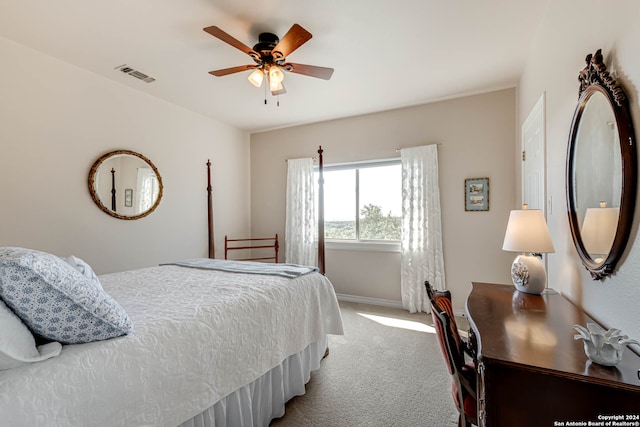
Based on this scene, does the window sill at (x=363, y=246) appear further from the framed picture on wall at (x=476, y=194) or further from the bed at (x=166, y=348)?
the bed at (x=166, y=348)

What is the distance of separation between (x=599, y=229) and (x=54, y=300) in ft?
Answer: 6.88

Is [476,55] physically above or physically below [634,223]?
above

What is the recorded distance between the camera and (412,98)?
360 cm

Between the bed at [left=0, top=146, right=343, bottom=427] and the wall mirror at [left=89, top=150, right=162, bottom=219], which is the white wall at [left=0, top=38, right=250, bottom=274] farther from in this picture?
the bed at [left=0, top=146, right=343, bottom=427]

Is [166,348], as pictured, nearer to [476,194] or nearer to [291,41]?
[291,41]

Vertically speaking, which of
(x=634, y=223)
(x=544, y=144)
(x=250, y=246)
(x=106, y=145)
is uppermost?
(x=106, y=145)

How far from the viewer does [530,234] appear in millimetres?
1670

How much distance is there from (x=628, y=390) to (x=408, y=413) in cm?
135

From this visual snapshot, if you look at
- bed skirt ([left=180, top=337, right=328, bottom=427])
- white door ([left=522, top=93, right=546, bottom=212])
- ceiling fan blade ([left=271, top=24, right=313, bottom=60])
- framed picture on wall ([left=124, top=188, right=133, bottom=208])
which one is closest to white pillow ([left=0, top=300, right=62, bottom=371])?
bed skirt ([left=180, top=337, right=328, bottom=427])

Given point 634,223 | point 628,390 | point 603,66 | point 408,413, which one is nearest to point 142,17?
point 603,66

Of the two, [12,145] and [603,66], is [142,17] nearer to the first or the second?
[12,145]

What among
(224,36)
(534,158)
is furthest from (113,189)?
(534,158)

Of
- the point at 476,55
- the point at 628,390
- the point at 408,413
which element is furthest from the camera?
the point at 476,55

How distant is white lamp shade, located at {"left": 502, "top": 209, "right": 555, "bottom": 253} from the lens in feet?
5.38
